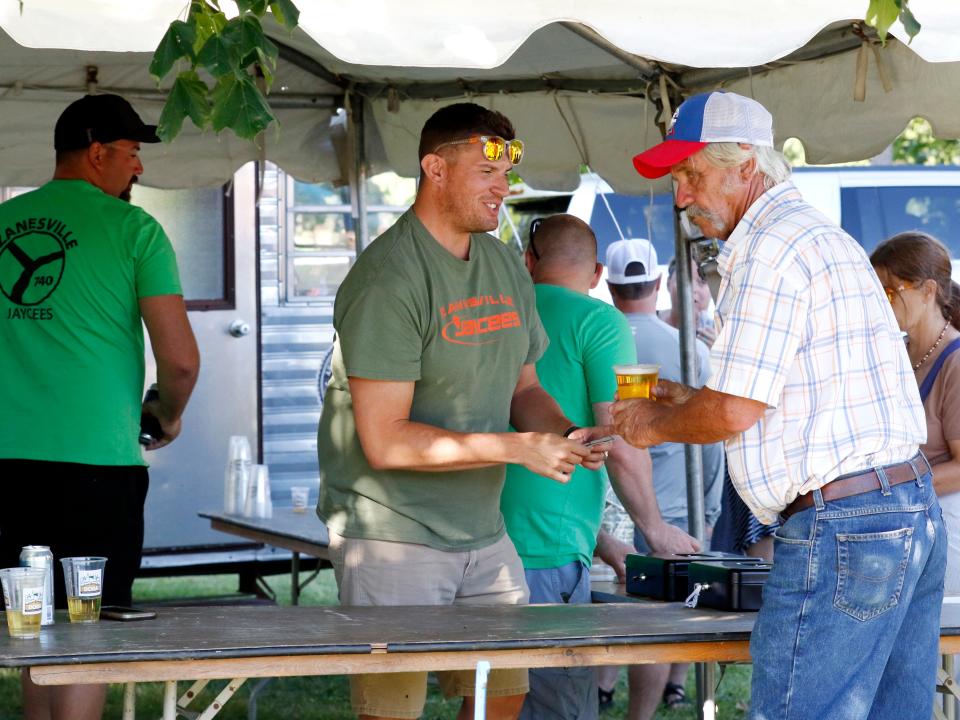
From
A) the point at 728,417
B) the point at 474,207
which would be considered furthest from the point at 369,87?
the point at 728,417

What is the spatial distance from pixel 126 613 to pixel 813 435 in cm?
164

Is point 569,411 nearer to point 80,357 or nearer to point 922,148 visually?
point 80,357

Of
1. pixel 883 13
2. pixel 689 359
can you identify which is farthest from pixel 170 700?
pixel 689 359

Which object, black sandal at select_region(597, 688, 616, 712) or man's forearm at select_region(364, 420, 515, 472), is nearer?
man's forearm at select_region(364, 420, 515, 472)

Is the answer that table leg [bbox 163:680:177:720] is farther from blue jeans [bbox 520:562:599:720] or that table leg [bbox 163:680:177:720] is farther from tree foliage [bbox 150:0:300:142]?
blue jeans [bbox 520:562:599:720]

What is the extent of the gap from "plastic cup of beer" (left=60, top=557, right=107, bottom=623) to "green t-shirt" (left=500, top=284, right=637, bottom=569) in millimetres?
1337

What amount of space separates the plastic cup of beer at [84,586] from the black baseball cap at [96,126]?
4.54ft

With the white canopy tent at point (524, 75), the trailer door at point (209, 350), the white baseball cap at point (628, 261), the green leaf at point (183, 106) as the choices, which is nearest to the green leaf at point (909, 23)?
the white canopy tent at point (524, 75)

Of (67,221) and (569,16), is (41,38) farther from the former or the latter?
(569,16)

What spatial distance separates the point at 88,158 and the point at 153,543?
3.52 metres

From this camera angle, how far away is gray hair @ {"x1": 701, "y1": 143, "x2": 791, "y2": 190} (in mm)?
2898

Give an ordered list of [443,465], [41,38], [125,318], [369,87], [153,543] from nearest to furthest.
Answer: [41,38] < [443,465] < [125,318] < [369,87] < [153,543]

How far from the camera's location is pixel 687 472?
506 cm

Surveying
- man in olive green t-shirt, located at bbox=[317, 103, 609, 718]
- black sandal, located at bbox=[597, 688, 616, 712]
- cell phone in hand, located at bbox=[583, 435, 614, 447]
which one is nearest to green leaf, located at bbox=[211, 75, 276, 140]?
man in olive green t-shirt, located at bbox=[317, 103, 609, 718]
